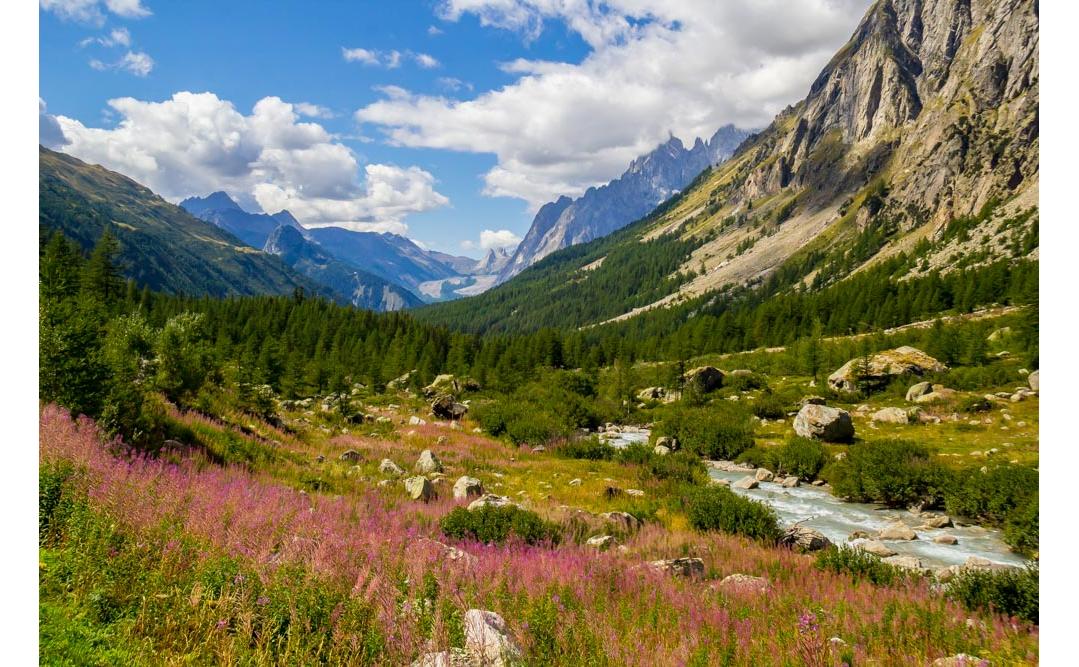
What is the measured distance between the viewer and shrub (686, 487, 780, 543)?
12180mm

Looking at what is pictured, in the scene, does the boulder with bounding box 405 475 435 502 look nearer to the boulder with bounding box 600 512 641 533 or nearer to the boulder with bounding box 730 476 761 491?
the boulder with bounding box 600 512 641 533

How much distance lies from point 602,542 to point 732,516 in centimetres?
489

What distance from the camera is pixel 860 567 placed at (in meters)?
8.50

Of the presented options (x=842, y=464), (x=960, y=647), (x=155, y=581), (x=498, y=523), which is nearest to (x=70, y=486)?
(x=155, y=581)

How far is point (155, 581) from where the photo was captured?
4.52 metres

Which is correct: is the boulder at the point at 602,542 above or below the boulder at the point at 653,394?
above

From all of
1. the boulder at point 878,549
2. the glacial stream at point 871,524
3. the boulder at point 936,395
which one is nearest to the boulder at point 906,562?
the boulder at point 878,549

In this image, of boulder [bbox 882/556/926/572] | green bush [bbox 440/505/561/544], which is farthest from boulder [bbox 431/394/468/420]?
boulder [bbox 882/556/926/572]

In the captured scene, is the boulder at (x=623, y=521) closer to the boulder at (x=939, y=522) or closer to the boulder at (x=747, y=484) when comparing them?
the boulder at (x=939, y=522)

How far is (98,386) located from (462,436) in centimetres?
2001

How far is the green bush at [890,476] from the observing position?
17.2m

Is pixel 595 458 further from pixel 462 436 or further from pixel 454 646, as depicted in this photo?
pixel 454 646

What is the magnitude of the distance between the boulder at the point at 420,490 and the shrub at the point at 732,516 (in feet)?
23.4

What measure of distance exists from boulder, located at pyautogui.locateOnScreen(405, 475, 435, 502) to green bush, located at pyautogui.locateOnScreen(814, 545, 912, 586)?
9013mm
